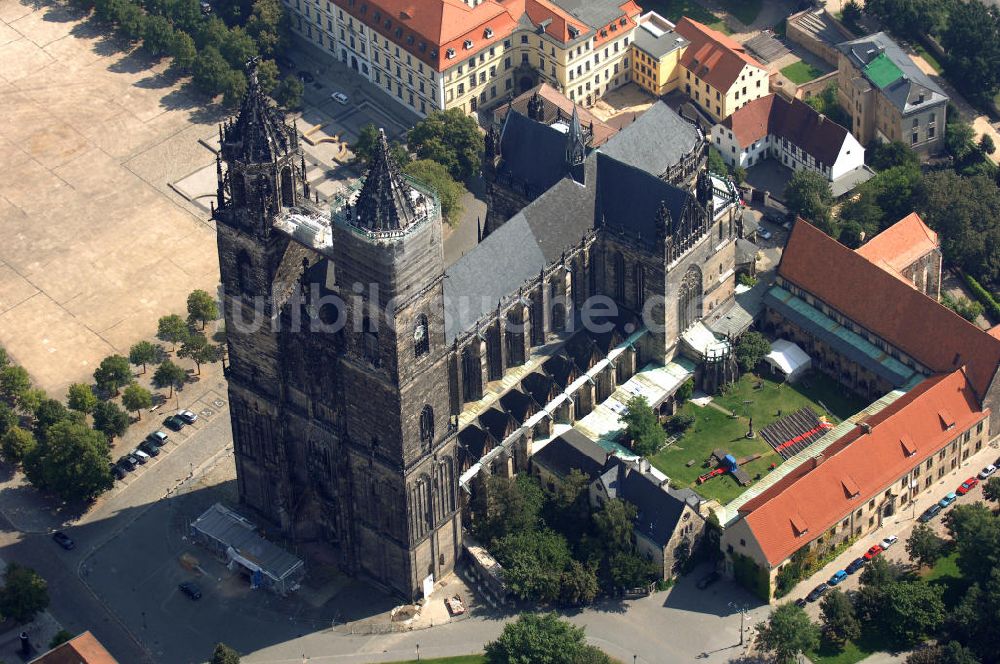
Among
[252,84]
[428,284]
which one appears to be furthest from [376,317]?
[252,84]

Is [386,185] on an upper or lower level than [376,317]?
upper

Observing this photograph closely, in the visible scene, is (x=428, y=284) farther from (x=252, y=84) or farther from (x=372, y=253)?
Result: (x=252, y=84)

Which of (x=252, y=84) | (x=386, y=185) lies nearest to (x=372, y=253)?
(x=386, y=185)

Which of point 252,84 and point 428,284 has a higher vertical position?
point 252,84

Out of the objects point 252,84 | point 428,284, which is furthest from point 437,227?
point 252,84

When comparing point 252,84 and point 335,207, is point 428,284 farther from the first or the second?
point 252,84

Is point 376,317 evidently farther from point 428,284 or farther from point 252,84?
point 252,84
